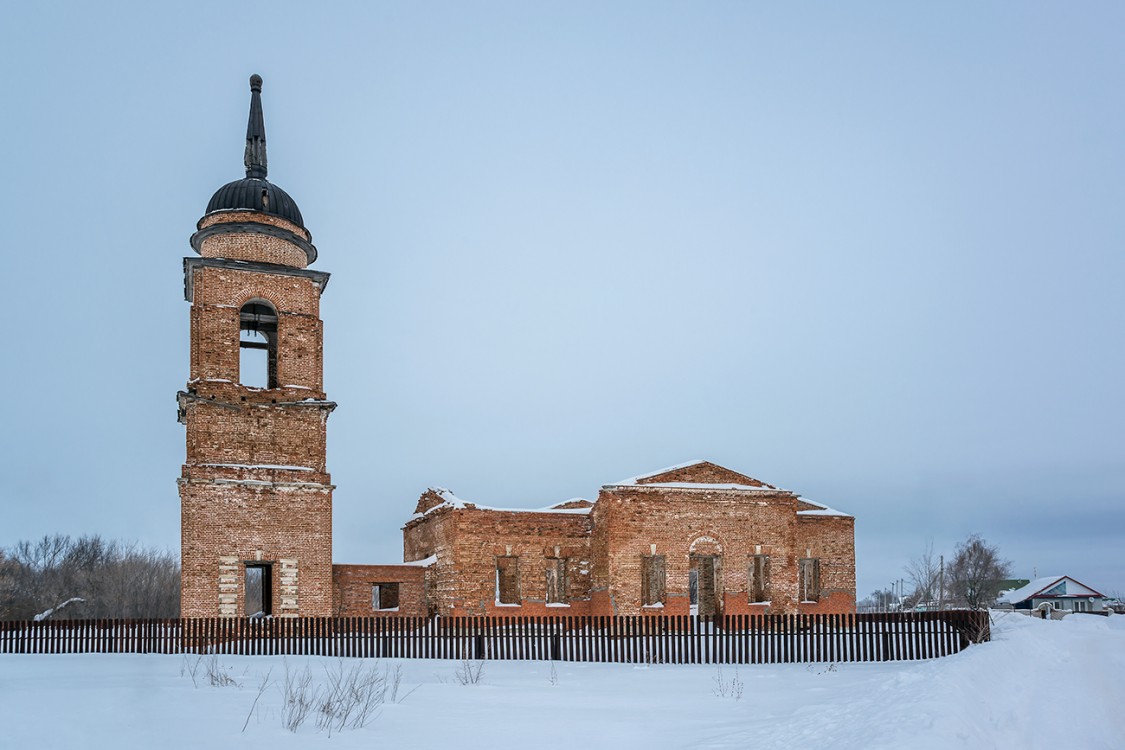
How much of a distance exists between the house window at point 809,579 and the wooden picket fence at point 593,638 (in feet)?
42.2

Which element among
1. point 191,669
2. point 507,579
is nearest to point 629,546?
point 507,579

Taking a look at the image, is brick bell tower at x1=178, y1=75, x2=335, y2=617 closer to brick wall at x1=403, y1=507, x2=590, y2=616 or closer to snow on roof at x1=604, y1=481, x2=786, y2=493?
brick wall at x1=403, y1=507, x2=590, y2=616

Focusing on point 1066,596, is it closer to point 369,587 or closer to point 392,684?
point 369,587

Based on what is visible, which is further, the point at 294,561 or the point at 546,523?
the point at 546,523

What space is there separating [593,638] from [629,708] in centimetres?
706

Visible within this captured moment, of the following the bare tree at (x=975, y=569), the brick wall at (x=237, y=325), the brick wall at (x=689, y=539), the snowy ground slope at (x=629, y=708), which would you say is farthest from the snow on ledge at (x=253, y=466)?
the bare tree at (x=975, y=569)

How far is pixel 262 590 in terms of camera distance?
3781 cm

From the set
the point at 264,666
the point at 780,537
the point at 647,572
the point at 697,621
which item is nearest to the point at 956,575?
the point at 647,572

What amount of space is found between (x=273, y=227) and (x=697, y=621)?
1562 centimetres

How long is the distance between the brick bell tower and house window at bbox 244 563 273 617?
0.14 meters

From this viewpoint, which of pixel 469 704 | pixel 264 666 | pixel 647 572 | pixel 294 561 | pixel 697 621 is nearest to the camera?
pixel 469 704

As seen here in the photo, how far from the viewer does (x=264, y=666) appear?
16.5 metres

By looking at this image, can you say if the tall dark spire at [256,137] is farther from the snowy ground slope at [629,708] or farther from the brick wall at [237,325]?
the snowy ground slope at [629,708]

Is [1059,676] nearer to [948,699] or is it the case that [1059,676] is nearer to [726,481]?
[948,699]
